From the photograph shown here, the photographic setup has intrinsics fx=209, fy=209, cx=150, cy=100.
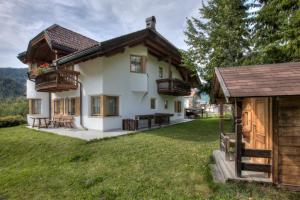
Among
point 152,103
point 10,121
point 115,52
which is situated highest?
point 115,52

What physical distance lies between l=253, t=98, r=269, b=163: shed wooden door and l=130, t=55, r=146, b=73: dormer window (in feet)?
31.4

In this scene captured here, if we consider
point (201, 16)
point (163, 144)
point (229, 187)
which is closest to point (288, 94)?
point (229, 187)

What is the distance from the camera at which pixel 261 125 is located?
493cm

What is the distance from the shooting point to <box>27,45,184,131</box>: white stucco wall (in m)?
12.2

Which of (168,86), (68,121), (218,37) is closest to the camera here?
(218,37)

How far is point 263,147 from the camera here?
478 cm

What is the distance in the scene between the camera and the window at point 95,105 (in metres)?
12.6

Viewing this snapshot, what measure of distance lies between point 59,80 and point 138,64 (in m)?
5.09

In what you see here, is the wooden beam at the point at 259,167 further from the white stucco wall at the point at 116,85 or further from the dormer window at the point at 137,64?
the dormer window at the point at 137,64

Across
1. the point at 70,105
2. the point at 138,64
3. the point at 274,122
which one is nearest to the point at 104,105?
the point at 70,105

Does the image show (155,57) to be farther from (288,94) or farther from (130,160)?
(288,94)

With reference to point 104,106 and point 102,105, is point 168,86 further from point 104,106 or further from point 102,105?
point 102,105

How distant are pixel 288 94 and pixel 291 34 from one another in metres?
Answer: 8.17

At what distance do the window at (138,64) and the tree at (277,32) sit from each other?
6.77 meters
